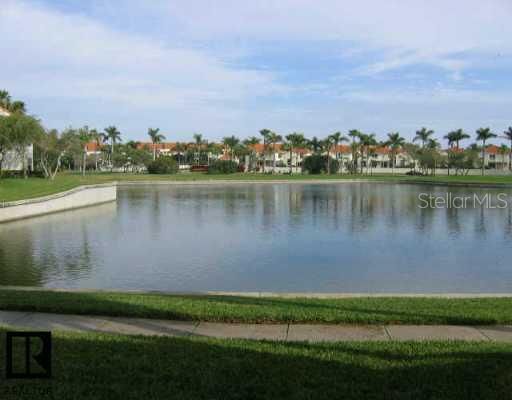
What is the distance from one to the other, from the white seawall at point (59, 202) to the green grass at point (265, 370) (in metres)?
27.2

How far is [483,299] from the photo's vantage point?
1104 centimetres

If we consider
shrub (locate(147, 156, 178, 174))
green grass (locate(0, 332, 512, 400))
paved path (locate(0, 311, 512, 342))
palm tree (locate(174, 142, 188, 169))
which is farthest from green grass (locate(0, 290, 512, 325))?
palm tree (locate(174, 142, 188, 169))

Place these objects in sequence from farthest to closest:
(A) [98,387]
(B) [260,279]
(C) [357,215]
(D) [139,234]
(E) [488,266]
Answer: (C) [357,215] < (D) [139,234] < (E) [488,266] < (B) [260,279] < (A) [98,387]

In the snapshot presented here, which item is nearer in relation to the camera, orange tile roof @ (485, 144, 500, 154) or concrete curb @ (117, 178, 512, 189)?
concrete curb @ (117, 178, 512, 189)

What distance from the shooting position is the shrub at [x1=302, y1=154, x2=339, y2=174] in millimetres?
121500

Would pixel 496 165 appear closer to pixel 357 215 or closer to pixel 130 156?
pixel 130 156

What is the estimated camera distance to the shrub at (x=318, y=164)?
121500 millimetres

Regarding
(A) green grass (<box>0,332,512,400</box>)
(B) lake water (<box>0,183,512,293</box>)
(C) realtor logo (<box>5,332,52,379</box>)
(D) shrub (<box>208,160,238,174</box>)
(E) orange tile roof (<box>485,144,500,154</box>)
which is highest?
(E) orange tile roof (<box>485,144,500,154</box>)

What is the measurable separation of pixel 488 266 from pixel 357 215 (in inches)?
688

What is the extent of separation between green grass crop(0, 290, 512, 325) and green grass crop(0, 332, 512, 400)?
1.42m

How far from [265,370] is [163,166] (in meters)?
101

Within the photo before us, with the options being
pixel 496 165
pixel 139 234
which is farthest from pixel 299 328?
pixel 496 165

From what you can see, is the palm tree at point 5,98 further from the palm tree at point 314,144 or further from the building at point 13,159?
the palm tree at point 314,144

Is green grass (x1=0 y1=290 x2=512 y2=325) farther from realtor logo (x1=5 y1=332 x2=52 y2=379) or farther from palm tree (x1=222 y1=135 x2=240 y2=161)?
palm tree (x1=222 y1=135 x2=240 y2=161)
